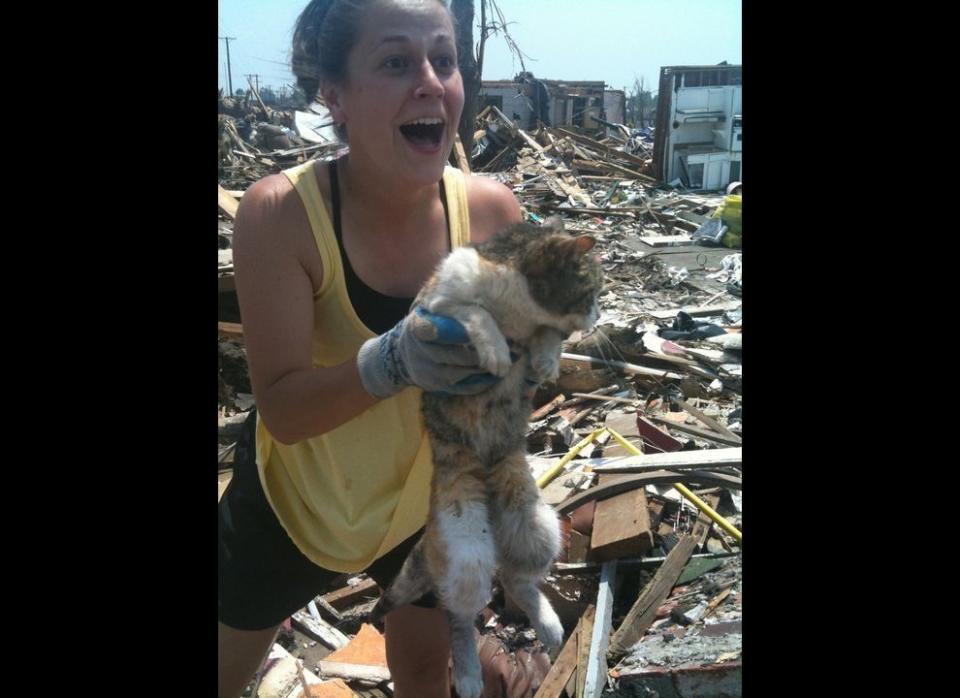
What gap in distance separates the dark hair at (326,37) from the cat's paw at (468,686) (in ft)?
7.87

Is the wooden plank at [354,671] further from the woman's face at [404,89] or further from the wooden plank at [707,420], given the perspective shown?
the wooden plank at [707,420]

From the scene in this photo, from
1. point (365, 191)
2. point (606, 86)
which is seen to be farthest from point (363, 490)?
point (606, 86)

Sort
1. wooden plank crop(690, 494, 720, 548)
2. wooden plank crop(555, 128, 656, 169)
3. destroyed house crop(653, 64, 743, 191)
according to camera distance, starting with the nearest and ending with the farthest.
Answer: wooden plank crop(690, 494, 720, 548)
destroyed house crop(653, 64, 743, 191)
wooden plank crop(555, 128, 656, 169)

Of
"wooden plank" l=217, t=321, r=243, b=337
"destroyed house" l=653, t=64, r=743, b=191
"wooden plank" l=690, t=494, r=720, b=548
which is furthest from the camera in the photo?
"destroyed house" l=653, t=64, r=743, b=191

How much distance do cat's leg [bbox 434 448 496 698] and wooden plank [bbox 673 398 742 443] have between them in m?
4.01

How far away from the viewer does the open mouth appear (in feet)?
8.07

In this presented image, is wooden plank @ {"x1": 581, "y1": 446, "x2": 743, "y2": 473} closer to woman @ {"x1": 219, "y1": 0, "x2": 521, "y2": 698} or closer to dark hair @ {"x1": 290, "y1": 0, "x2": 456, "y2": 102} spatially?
woman @ {"x1": 219, "y1": 0, "x2": 521, "y2": 698}

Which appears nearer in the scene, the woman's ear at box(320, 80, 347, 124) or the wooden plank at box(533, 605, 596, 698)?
the woman's ear at box(320, 80, 347, 124)

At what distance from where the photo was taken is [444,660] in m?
3.14

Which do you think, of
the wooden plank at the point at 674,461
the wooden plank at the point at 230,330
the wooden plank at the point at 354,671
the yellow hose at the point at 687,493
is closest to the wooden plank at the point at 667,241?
the wooden plank at the point at 230,330

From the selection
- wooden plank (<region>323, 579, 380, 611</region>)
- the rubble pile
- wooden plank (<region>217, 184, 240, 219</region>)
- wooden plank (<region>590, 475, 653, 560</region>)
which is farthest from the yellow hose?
wooden plank (<region>217, 184, 240, 219</region>)

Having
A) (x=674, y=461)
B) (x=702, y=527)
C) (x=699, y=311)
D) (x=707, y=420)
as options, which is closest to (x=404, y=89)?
(x=674, y=461)

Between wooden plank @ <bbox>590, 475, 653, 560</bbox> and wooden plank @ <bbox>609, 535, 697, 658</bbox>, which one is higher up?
wooden plank @ <bbox>590, 475, 653, 560</bbox>
